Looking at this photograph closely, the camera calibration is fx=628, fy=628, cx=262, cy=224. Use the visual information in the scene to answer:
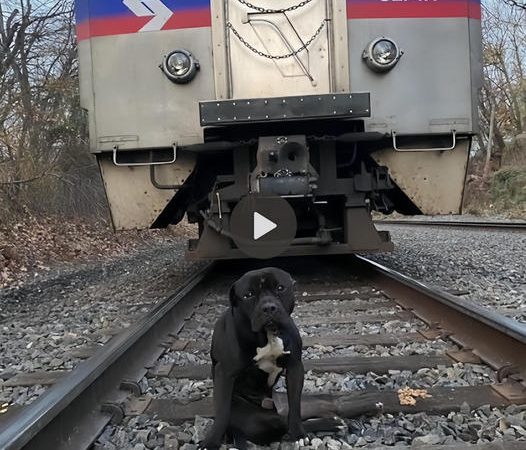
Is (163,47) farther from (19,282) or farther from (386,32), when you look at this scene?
(19,282)

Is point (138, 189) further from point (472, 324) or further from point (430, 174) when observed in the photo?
point (472, 324)

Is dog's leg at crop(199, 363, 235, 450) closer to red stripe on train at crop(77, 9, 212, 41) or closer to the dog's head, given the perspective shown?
the dog's head

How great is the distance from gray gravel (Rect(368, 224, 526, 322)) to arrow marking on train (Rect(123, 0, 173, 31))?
10.8 feet

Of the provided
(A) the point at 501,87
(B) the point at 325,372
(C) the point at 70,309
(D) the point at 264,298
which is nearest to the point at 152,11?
(C) the point at 70,309

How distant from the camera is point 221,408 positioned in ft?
6.95

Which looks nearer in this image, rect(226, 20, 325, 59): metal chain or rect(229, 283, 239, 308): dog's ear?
rect(229, 283, 239, 308): dog's ear

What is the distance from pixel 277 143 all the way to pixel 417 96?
1.23 m

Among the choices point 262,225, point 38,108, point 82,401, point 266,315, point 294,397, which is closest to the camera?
point 266,315

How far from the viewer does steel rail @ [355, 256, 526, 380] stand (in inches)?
115

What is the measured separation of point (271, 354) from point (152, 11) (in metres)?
3.89

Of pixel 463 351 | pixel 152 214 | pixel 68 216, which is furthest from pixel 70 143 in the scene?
pixel 463 351

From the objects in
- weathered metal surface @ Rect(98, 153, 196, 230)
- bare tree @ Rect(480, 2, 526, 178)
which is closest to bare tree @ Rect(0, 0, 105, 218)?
weathered metal surface @ Rect(98, 153, 196, 230)

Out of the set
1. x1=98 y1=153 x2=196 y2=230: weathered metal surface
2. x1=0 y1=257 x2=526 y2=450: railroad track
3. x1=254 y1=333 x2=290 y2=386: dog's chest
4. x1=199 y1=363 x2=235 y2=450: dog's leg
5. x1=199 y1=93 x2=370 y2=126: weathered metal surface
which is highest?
x1=199 y1=93 x2=370 y2=126: weathered metal surface

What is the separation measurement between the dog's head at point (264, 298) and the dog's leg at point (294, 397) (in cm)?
17
